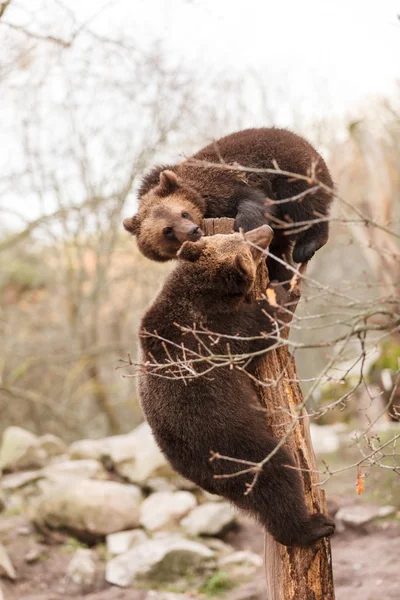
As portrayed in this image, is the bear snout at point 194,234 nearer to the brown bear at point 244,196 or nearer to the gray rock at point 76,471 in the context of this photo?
the brown bear at point 244,196

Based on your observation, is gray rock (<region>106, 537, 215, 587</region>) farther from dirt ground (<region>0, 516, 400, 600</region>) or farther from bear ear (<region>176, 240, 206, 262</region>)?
bear ear (<region>176, 240, 206, 262</region>)

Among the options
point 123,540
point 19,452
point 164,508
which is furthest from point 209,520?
point 19,452

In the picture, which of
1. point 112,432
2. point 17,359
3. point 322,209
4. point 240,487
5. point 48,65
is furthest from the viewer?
point 112,432

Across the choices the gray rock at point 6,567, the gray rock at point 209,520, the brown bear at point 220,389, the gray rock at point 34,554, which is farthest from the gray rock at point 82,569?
the brown bear at point 220,389

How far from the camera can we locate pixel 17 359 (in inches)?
631

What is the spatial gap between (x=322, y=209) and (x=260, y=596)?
5.16 metres

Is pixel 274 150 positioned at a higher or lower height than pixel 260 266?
higher

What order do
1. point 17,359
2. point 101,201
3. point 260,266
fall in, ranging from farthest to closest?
point 17,359 → point 101,201 → point 260,266

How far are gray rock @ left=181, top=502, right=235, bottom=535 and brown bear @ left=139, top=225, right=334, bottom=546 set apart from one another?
18.6 ft

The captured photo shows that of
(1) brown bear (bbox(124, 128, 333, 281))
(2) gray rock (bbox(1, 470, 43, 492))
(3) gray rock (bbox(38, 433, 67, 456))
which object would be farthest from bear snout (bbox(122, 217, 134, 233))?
(3) gray rock (bbox(38, 433, 67, 456))

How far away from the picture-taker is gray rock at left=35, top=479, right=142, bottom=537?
398 inches

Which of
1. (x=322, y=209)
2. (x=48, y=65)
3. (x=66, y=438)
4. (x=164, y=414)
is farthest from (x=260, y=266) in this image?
(x=66, y=438)

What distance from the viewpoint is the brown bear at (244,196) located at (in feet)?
18.0

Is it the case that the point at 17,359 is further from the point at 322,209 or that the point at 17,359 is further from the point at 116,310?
the point at 322,209
